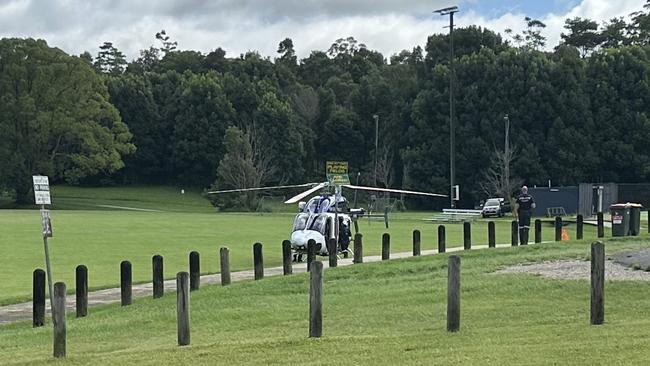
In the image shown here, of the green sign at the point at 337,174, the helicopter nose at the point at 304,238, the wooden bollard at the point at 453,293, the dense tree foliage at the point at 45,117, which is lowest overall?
the helicopter nose at the point at 304,238

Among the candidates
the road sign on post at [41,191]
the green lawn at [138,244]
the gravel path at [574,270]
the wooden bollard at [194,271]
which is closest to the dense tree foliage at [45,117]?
the green lawn at [138,244]

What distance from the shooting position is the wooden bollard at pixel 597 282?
1073 cm

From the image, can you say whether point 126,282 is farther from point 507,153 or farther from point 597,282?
point 507,153

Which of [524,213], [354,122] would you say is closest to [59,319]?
[524,213]

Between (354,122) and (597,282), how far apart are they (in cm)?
9063

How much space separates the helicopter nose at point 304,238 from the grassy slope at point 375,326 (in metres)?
7.07

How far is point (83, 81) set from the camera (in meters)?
87.4

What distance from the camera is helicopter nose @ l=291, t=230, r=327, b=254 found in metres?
27.0

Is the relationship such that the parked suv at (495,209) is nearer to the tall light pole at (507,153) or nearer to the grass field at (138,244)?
the tall light pole at (507,153)

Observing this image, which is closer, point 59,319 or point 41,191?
point 59,319

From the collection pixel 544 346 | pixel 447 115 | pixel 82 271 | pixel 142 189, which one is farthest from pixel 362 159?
pixel 544 346

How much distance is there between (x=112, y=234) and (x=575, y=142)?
178ft

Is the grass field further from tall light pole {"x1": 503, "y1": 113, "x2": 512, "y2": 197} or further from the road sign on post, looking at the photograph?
tall light pole {"x1": 503, "y1": 113, "x2": 512, "y2": 197}

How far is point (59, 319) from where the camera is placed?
1100 centimetres
